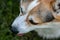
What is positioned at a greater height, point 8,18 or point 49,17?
point 49,17

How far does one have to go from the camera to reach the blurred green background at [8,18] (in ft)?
9.84

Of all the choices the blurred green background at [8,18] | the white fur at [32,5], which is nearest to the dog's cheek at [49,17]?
the white fur at [32,5]

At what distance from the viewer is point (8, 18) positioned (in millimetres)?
3170

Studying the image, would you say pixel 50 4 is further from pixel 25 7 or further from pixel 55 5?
pixel 25 7

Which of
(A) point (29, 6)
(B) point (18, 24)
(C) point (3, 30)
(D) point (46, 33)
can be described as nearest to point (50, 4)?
(A) point (29, 6)

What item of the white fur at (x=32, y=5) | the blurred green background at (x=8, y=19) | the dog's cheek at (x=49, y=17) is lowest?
the blurred green background at (x=8, y=19)

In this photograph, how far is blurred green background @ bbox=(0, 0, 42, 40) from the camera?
9.84 ft

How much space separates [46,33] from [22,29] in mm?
542

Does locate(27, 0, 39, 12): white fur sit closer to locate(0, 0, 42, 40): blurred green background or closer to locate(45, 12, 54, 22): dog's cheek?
locate(45, 12, 54, 22): dog's cheek

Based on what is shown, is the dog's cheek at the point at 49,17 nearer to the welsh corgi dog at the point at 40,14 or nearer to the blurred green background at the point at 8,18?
the welsh corgi dog at the point at 40,14

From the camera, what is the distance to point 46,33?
2.80m

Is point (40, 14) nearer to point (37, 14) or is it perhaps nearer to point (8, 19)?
point (37, 14)

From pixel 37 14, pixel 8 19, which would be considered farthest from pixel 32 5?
pixel 8 19

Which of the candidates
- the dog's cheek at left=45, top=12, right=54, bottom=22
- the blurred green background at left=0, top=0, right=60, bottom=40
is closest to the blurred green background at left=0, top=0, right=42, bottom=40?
the blurred green background at left=0, top=0, right=60, bottom=40
